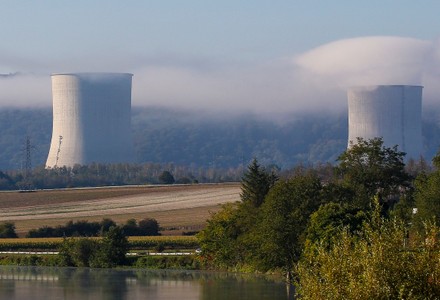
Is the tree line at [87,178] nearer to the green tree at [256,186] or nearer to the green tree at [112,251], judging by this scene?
the green tree at [112,251]

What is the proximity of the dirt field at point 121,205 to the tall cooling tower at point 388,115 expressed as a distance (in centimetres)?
3310

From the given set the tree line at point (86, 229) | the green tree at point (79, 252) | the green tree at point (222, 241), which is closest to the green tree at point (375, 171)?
the green tree at point (222, 241)

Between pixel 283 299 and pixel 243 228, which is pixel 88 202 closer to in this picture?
pixel 243 228

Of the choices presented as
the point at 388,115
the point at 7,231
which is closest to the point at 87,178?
the point at 388,115

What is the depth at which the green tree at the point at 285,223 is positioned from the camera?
153ft

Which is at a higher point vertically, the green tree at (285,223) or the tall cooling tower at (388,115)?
the tall cooling tower at (388,115)

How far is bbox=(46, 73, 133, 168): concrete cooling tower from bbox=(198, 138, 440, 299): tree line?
6393 cm

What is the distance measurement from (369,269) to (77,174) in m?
111

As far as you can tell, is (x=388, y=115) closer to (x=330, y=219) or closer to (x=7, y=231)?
(x=7, y=231)

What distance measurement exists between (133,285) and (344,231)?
27802 mm

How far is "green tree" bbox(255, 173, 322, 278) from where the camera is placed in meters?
46.6

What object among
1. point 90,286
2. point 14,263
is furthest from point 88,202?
point 90,286

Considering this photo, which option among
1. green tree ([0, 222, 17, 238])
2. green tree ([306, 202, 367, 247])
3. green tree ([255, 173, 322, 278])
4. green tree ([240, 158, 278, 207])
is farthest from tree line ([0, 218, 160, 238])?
green tree ([306, 202, 367, 247])

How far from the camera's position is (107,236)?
197ft
